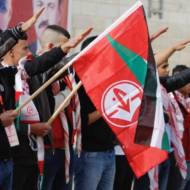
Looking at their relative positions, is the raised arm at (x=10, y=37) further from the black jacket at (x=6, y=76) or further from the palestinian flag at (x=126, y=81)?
the palestinian flag at (x=126, y=81)

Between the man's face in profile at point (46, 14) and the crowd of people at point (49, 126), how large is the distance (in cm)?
238

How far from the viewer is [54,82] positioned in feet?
16.6

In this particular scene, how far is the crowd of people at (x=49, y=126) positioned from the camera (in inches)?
183

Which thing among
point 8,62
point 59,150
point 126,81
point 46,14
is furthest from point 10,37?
point 46,14

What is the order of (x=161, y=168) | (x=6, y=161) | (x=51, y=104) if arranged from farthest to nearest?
(x=161, y=168)
(x=51, y=104)
(x=6, y=161)

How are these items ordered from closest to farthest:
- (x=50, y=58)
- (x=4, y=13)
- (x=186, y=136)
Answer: (x=50, y=58)
(x=186, y=136)
(x=4, y=13)

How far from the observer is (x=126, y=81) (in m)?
4.67

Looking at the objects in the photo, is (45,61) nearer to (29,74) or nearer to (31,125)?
(29,74)

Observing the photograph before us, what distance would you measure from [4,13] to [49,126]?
307 centimetres

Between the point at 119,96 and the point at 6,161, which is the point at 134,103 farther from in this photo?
the point at 6,161

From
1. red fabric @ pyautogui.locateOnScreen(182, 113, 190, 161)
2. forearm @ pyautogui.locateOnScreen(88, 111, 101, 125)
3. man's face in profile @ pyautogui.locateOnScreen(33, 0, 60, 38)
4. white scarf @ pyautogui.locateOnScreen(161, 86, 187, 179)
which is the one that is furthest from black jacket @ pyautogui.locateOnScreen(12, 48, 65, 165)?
man's face in profile @ pyautogui.locateOnScreen(33, 0, 60, 38)

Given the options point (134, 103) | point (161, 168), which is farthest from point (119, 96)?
point (161, 168)

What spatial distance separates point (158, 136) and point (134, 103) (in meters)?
0.25

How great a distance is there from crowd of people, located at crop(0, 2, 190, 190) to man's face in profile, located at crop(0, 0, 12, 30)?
2.16 m
